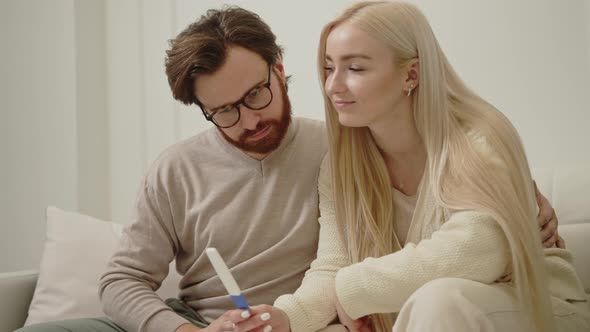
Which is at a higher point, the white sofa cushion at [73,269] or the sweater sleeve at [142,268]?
the sweater sleeve at [142,268]

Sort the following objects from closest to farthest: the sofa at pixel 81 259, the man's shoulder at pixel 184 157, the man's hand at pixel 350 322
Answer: the man's hand at pixel 350 322 < the man's shoulder at pixel 184 157 < the sofa at pixel 81 259

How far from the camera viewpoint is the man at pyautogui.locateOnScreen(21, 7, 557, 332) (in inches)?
61.3

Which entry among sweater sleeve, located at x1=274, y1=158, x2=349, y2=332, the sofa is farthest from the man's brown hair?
the sofa

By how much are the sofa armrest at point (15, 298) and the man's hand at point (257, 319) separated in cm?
93

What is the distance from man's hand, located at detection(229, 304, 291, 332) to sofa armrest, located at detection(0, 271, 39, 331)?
0.93 metres

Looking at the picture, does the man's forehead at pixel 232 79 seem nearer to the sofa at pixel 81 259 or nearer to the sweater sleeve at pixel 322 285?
the sweater sleeve at pixel 322 285

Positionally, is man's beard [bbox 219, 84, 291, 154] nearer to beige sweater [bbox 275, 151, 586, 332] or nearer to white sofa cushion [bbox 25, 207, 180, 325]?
beige sweater [bbox 275, 151, 586, 332]

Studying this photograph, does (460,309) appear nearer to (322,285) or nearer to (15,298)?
(322,285)

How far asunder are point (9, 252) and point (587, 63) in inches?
92.3

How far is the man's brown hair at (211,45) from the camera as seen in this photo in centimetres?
156

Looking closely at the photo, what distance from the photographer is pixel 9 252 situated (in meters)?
2.93

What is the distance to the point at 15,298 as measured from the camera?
191 centimetres

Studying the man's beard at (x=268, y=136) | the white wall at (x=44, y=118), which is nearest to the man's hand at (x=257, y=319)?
the man's beard at (x=268, y=136)

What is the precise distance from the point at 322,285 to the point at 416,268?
25 centimetres
